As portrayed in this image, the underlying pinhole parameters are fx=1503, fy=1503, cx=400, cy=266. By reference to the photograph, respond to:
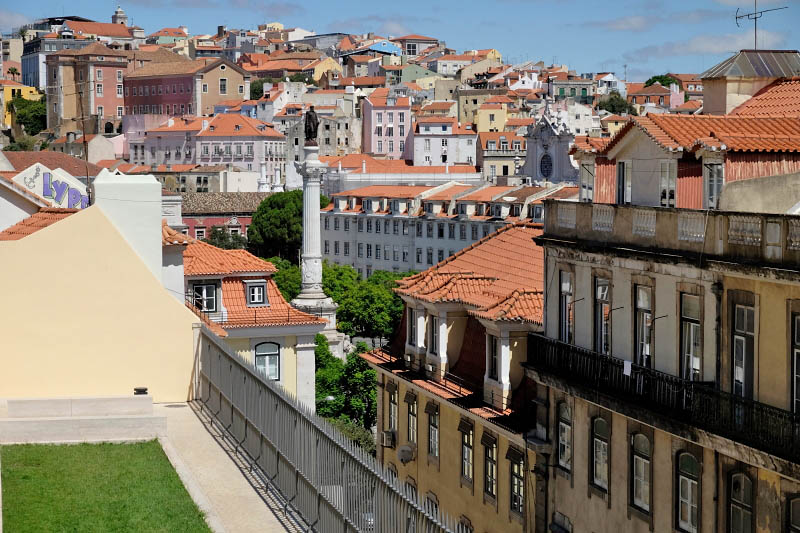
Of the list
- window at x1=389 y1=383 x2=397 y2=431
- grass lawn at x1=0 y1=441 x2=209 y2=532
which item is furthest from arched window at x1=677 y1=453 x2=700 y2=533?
window at x1=389 y1=383 x2=397 y2=431

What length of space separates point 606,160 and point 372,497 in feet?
37.2

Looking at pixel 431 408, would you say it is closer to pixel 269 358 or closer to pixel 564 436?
pixel 269 358

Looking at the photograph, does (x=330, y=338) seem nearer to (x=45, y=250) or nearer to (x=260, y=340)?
(x=260, y=340)

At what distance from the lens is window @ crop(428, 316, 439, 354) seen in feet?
91.5

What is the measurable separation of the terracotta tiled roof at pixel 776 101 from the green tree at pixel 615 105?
149382mm

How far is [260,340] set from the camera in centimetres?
3222

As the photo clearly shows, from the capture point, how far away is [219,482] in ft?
45.0

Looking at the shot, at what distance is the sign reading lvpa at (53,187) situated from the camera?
130 ft

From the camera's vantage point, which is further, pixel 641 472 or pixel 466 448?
pixel 466 448

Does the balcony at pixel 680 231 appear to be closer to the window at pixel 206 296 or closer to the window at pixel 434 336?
the window at pixel 434 336

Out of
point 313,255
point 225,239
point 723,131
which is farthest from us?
point 225,239

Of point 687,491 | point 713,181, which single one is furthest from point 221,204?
point 687,491

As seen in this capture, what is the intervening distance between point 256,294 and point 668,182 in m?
15.8

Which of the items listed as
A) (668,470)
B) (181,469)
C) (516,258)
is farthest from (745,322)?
(516,258)
